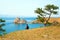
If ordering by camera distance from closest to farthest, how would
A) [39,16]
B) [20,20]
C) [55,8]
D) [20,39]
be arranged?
[20,39] < [55,8] < [39,16] < [20,20]

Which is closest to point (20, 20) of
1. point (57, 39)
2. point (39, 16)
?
point (39, 16)

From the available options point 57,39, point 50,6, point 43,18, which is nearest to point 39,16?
point 43,18

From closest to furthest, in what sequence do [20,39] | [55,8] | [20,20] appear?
[20,39] < [55,8] < [20,20]

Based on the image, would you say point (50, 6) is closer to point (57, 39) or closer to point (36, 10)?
point (36, 10)

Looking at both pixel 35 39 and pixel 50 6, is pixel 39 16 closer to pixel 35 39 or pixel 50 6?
pixel 50 6

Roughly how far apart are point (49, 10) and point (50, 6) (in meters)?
0.82

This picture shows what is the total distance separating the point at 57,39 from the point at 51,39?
538 mm

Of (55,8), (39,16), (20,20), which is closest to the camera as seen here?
(55,8)

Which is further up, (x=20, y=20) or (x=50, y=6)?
(x=50, y=6)

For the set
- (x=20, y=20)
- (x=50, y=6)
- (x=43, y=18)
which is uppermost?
(x=50, y=6)

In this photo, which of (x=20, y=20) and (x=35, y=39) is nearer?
(x=35, y=39)

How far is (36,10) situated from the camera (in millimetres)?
34375

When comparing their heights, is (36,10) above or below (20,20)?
above

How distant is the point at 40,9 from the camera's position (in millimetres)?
33969
